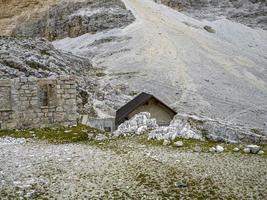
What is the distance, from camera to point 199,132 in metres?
22.7

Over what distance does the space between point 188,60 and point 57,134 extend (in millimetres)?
49445

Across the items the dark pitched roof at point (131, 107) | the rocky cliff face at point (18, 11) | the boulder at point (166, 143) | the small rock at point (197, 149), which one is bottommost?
the rocky cliff face at point (18, 11)

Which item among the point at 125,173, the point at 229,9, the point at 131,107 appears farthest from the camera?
the point at 229,9

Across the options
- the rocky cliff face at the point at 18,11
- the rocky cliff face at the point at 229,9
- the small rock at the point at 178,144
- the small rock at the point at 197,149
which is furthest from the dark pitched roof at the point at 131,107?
the rocky cliff face at the point at 18,11

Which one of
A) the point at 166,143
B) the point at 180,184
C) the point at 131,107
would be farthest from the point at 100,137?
the point at 131,107

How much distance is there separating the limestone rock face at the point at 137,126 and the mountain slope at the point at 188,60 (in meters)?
21.3

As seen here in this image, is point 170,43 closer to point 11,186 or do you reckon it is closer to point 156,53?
point 156,53

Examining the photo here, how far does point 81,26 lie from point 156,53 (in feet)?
103

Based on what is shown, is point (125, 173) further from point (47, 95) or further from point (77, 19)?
point (77, 19)

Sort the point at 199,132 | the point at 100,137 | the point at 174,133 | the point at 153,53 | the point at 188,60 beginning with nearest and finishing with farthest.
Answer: the point at 174,133
the point at 100,137
the point at 199,132
the point at 188,60
the point at 153,53

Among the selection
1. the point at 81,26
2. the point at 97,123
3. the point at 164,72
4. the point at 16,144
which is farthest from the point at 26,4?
the point at 16,144

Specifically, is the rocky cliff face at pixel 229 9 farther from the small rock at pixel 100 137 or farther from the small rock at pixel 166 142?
the small rock at pixel 166 142

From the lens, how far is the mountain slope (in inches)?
2032

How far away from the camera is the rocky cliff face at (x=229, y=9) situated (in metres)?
110
